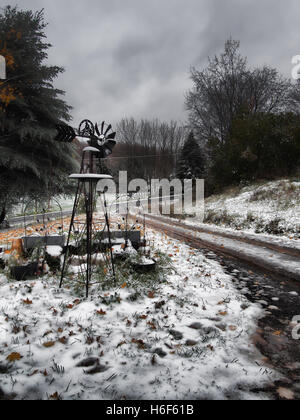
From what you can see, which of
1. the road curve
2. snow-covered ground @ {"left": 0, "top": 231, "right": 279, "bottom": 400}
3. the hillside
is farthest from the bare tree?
snow-covered ground @ {"left": 0, "top": 231, "right": 279, "bottom": 400}

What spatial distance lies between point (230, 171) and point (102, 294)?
12.5 m

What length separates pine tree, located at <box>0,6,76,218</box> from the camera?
773 cm

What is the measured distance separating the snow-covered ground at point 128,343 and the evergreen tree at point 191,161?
84.6 feet

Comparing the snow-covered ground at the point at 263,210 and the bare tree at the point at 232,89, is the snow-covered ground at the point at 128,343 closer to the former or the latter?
the snow-covered ground at the point at 263,210

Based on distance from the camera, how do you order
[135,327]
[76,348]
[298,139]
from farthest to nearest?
[298,139]
[135,327]
[76,348]

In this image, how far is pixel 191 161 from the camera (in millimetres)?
28281

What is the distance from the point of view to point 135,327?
2322 mm

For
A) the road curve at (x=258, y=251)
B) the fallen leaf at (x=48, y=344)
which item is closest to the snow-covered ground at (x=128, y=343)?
the fallen leaf at (x=48, y=344)

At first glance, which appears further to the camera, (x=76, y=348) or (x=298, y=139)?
(x=298, y=139)

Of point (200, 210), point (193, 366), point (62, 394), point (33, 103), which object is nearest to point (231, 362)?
point (193, 366)

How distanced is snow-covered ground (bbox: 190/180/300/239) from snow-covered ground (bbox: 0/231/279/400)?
543 centimetres

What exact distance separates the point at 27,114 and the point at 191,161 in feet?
73.3

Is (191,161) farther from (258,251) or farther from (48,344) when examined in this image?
(48,344)
